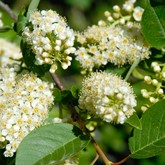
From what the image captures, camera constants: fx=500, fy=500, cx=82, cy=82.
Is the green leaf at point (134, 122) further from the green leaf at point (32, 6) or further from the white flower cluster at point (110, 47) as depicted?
the green leaf at point (32, 6)

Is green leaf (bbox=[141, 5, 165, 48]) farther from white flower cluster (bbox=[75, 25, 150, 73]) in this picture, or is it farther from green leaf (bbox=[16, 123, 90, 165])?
green leaf (bbox=[16, 123, 90, 165])

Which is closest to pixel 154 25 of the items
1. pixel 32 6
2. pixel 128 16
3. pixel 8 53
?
pixel 128 16

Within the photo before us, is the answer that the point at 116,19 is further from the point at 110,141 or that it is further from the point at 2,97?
the point at 110,141

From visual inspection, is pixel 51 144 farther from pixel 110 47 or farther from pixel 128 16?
pixel 128 16

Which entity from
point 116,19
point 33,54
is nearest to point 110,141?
point 116,19

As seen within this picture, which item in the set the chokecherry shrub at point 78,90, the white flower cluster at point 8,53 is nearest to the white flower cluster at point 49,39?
the chokecherry shrub at point 78,90
